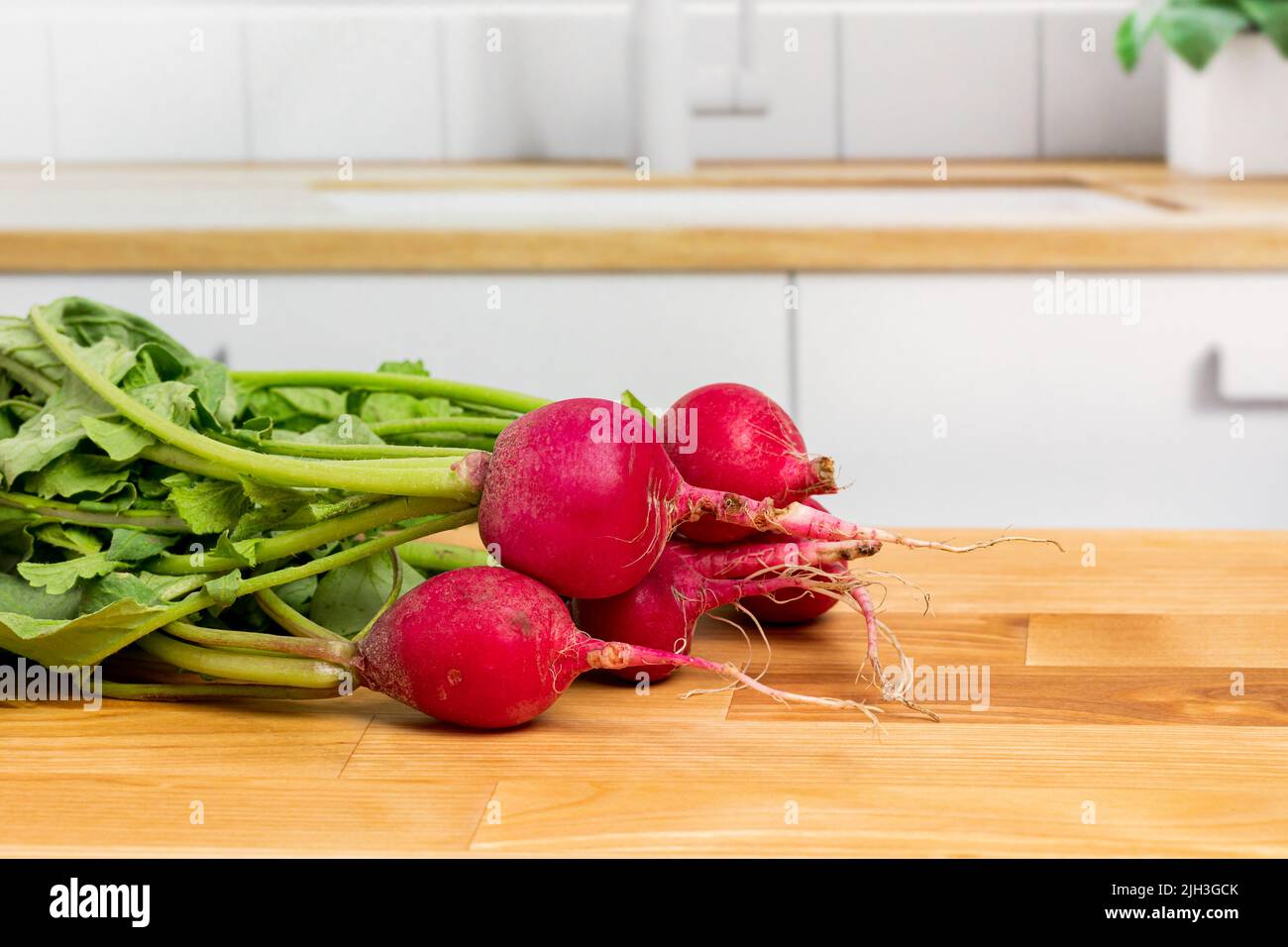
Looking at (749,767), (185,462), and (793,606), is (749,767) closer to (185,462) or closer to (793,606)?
(793,606)

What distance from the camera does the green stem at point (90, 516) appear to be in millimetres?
752

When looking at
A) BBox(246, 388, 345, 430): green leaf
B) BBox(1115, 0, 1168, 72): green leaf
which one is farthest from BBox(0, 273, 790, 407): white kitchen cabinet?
BBox(1115, 0, 1168, 72): green leaf

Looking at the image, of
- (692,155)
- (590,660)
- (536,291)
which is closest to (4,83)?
(692,155)

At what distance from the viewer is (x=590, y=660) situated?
2.28 ft

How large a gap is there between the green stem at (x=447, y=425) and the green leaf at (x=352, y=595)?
0.10 metres

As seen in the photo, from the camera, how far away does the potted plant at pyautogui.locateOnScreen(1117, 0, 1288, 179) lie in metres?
1.90

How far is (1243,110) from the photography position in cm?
194

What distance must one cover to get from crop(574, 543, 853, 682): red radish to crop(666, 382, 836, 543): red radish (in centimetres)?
4

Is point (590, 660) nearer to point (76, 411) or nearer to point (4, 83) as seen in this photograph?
point (76, 411)

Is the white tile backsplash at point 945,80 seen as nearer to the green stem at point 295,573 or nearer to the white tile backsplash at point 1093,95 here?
the white tile backsplash at point 1093,95

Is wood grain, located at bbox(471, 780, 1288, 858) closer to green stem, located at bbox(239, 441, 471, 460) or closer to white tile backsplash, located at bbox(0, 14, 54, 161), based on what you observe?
green stem, located at bbox(239, 441, 471, 460)

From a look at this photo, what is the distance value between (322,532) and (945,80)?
5.81 ft
